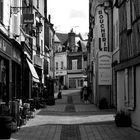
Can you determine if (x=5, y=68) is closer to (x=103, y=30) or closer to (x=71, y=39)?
(x=103, y=30)

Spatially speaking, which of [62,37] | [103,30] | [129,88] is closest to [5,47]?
[129,88]

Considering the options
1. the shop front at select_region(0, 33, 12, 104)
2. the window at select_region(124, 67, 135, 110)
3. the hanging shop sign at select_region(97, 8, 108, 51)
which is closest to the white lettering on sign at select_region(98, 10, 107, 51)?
the hanging shop sign at select_region(97, 8, 108, 51)

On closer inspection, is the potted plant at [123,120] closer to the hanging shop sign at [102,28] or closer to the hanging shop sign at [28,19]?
the hanging shop sign at [28,19]

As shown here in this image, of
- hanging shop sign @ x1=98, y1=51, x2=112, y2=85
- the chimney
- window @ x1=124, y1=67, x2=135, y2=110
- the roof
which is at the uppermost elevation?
the roof

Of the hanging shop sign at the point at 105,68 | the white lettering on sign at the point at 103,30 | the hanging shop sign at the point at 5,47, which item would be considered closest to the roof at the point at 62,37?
the white lettering on sign at the point at 103,30

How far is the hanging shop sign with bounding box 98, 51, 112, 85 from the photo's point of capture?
86.7ft

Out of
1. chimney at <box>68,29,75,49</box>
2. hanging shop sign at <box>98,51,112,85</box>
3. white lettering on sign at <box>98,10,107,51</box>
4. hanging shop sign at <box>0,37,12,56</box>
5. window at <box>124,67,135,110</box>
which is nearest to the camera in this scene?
window at <box>124,67,135,110</box>

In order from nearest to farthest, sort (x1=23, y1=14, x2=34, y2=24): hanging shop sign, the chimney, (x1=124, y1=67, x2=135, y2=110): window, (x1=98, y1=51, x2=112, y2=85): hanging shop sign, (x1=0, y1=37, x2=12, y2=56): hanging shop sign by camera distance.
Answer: (x1=124, y1=67, x2=135, y2=110): window < (x1=0, y1=37, x2=12, y2=56): hanging shop sign < (x1=23, y1=14, x2=34, y2=24): hanging shop sign < (x1=98, y1=51, x2=112, y2=85): hanging shop sign < the chimney

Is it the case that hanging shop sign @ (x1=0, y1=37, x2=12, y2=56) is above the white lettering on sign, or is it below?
below

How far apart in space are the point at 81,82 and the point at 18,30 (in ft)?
179

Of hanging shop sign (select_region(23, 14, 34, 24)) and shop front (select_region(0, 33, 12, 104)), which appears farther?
hanging shop sign (select_region(23, 14, 34, 24))

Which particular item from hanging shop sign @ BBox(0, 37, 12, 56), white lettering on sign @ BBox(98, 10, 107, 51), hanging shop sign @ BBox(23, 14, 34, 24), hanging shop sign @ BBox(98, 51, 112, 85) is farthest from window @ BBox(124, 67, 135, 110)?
white lettering on sign @ BBox(98, 10, 107, 51)

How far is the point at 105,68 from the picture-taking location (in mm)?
26547

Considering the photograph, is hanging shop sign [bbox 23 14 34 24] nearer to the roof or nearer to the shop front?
the shop front
